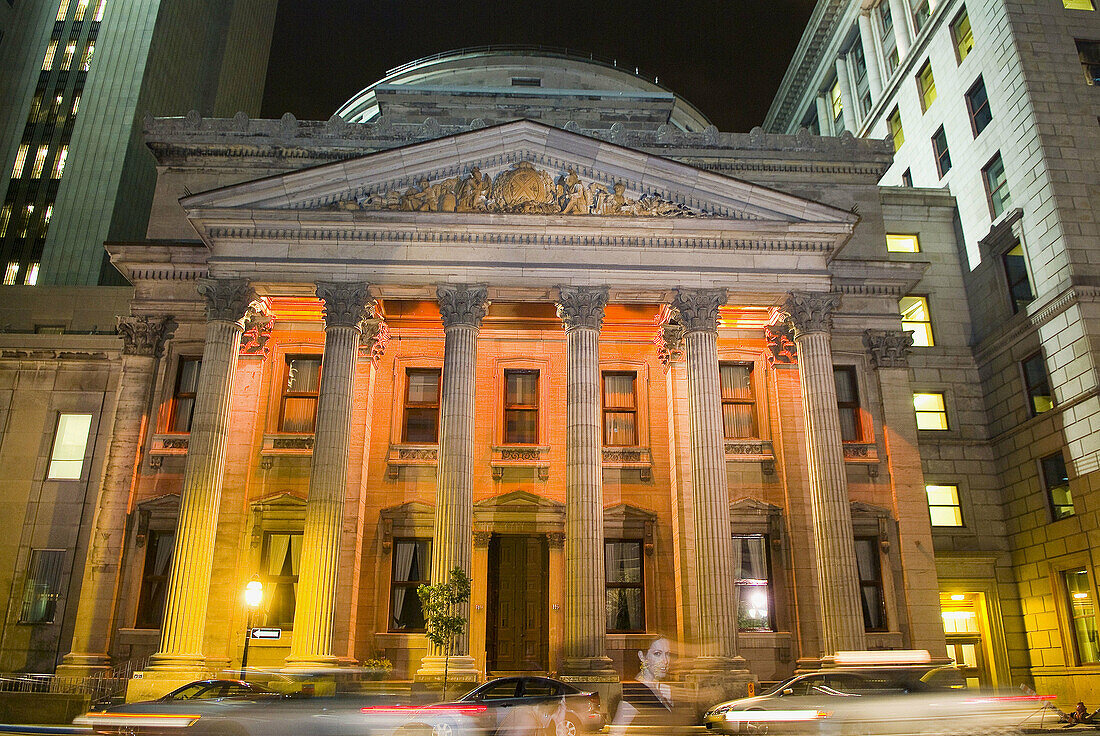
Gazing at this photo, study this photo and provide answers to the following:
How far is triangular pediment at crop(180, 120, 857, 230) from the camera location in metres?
26.1

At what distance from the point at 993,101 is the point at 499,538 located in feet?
86.2

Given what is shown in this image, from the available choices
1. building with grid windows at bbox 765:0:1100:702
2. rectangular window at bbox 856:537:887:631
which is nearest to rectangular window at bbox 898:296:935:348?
building with grid windows at bbox 765:0:1100:702

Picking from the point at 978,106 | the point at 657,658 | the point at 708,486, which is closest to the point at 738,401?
the point at 708,486

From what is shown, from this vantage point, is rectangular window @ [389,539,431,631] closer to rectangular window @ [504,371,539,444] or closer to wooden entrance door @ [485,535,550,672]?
wooden entrance door @ [485,535,550,672]

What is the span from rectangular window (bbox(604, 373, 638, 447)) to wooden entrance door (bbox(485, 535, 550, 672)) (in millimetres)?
4496

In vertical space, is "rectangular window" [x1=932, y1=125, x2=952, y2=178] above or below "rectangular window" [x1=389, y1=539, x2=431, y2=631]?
above

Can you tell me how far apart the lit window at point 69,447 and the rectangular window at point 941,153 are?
3726 centimetres

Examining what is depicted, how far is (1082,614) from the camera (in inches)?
1096

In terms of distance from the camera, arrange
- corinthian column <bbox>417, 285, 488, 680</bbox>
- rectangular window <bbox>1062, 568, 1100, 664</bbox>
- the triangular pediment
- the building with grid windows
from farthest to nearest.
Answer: the building with grid windows
rectangular window <bbox>1062, 568, 1100, 664</bbox>
the triangular pediment
corinthian column <bbox>417, 285, 488, 680</bbox>

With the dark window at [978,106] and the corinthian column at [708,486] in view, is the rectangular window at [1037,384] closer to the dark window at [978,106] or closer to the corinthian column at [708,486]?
the dark window at [978,106]

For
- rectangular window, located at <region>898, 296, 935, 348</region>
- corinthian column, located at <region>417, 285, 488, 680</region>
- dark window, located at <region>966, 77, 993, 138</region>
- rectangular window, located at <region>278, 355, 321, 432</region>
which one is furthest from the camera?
dark window, located at <region>966, 77, 993, 138</region>

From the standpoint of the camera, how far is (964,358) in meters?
34.0

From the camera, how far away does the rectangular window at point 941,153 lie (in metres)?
38.0

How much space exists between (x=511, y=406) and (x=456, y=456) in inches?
258
